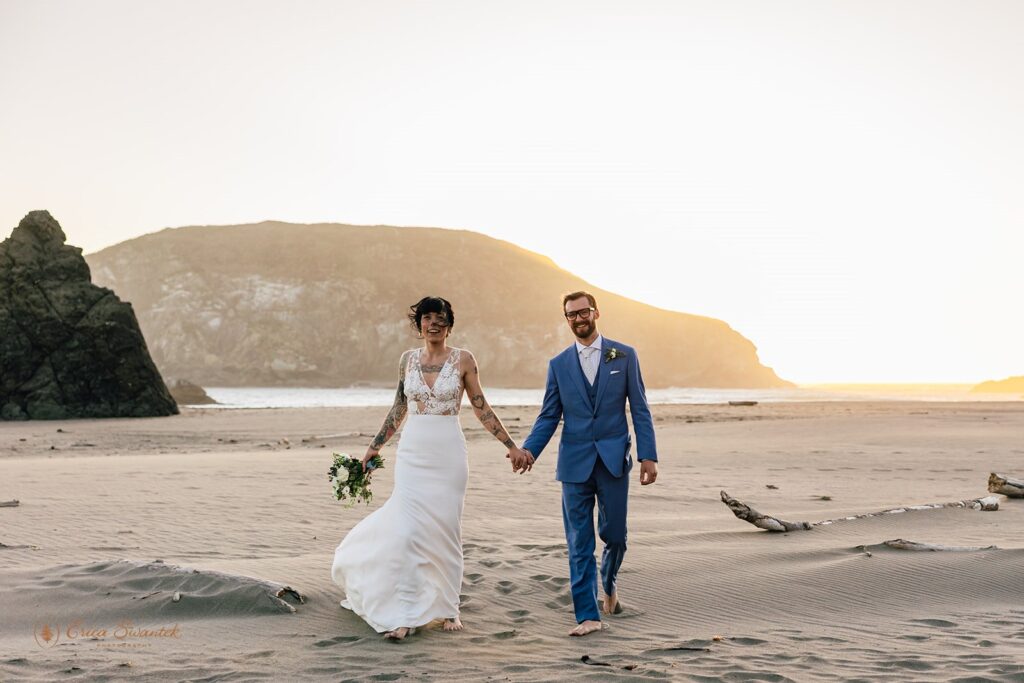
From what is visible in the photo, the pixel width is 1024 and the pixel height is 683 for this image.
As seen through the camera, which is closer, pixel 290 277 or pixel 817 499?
pixel 817 499

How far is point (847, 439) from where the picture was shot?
21172 millimetres

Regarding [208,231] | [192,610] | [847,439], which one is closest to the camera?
[192,610]

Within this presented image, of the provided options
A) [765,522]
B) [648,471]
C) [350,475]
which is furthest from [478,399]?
[765,522]

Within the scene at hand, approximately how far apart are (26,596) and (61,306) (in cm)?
3019

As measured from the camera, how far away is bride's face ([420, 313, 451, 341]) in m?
5.63

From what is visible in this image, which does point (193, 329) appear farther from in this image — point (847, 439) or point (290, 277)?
point (847, 439)

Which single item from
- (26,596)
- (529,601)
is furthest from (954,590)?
(26,596)

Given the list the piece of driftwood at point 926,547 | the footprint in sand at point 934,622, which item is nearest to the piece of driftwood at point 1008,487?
the piece of driftwood at point 926,547

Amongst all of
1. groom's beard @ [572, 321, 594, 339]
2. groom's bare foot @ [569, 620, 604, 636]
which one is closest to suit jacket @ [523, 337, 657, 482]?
groom's beard @ [572, 321, 594, 339]

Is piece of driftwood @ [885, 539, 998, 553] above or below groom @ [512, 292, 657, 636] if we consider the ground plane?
below

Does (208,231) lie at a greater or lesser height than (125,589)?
greater

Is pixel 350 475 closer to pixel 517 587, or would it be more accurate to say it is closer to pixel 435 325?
pixel 435 325

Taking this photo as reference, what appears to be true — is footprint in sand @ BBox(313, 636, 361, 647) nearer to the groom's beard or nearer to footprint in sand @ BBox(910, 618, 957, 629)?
the groom's beard

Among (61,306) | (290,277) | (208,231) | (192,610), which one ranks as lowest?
(192,610)
